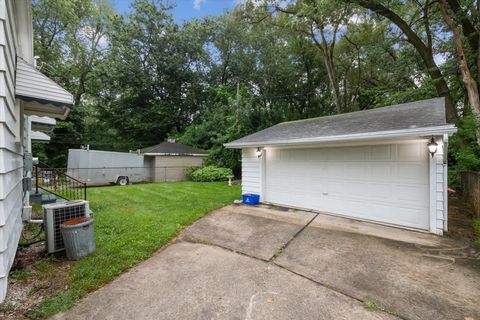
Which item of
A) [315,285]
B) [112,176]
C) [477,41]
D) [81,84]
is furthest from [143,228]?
[81,84]

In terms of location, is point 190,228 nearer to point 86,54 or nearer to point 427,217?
point 427,217

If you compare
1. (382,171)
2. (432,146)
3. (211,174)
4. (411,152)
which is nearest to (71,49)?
(211,174)

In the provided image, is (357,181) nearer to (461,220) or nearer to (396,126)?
(396,126)

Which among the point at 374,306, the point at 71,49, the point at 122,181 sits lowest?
the point at 374,306

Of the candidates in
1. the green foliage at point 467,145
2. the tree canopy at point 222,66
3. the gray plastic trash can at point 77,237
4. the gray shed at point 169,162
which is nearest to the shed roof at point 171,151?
the gray shed at point 169,162

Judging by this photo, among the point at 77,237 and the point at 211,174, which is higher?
the point at 211,174

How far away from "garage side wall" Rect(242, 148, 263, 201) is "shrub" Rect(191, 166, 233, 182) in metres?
6.10

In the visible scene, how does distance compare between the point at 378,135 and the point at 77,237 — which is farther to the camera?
the point at 378,135

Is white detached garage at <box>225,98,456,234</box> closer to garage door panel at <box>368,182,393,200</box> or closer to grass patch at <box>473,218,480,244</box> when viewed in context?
garage door panel at <box>368,182,393,200</box>

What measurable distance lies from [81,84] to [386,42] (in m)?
25.8

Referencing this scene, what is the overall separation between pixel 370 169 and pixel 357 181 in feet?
1.48

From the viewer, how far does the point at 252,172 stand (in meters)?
8.17

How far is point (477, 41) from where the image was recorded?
352 inches

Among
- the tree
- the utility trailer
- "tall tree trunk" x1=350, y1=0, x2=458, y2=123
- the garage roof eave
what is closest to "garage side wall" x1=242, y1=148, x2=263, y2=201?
the garage roof eave
